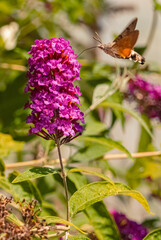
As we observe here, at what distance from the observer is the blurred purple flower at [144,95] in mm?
1535

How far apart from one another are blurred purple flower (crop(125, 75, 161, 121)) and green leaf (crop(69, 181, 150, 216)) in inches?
32.1

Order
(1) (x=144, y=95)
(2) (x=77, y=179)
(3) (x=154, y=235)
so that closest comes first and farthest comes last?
(3) (x=154, y=235), (2) (x=77, y=179), (1) (x=144, y=95)

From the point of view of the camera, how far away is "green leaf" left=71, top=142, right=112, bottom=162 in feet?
3.80

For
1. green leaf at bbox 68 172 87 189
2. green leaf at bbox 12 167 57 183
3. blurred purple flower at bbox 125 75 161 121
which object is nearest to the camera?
green leaf at bbox 12 167 57 183

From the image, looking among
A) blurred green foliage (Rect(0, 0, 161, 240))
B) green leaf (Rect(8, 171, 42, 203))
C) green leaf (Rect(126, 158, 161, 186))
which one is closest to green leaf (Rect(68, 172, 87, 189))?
blurred green foliage (Rect(0, 0, 161, 240))

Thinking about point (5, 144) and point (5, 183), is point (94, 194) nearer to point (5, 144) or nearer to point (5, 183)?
point (5, 183)

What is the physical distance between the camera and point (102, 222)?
0.91m

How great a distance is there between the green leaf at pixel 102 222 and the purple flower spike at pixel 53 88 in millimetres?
261

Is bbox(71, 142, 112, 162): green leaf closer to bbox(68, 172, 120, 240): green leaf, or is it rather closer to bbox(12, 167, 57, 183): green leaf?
bbox(68, 172, 120, 240): green leaf

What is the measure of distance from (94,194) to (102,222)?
0.60ft

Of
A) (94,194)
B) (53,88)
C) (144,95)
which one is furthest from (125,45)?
(144,95)

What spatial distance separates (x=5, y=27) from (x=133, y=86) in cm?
95

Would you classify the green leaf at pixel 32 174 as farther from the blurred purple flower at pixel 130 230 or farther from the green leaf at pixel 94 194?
the blurred purple flower at pixel 130 230

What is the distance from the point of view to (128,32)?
2.83ft
